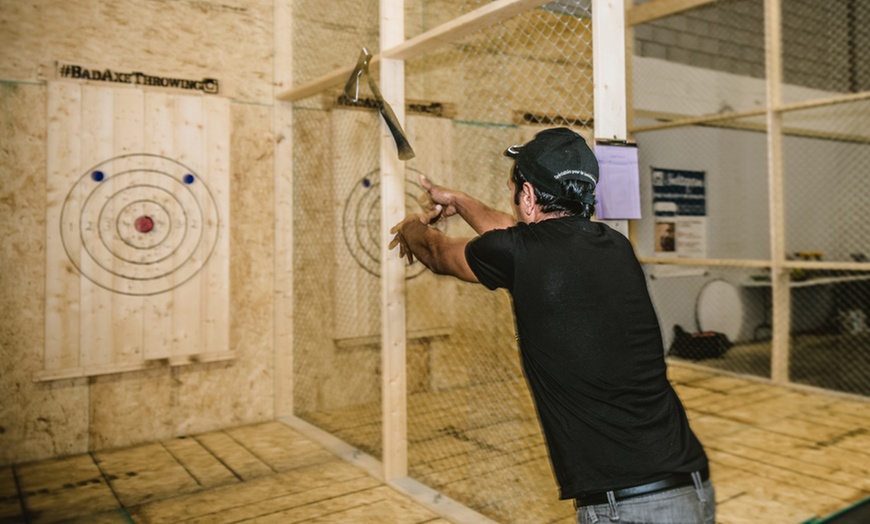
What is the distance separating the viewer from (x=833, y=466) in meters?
3.47

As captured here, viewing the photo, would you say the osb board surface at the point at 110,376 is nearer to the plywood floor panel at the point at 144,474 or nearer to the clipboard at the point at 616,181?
the plywood floor panel at the point at 144,474

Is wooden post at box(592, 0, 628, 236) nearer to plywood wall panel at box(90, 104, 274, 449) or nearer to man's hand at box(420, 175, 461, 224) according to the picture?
man's hand at box(420, 175, 461, 224)

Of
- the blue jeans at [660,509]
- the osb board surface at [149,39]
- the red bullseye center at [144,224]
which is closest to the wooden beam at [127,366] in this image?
the red bullseye center at [144,224]

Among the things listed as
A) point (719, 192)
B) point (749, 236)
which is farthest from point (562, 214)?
point (749, 236)

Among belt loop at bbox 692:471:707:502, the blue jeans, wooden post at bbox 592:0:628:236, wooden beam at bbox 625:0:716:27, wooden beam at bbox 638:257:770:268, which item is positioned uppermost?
wooden beam at bbox 625:0:716:27

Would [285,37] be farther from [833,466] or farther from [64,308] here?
[833,466]

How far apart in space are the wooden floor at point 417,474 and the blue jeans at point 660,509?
1418 millimetres

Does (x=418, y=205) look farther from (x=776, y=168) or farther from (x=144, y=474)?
(x=776, y=168)

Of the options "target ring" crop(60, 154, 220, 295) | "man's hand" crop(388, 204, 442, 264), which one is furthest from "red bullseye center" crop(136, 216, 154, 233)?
"man's hand" crop(388, 204, 442, 264)

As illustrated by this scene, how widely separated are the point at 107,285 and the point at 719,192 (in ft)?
18.9

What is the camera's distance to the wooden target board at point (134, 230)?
366 centimetres

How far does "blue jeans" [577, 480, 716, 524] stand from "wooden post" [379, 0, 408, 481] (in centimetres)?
180

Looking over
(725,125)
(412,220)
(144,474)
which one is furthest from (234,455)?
(725,125)

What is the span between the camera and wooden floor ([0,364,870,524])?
9.61 feet
